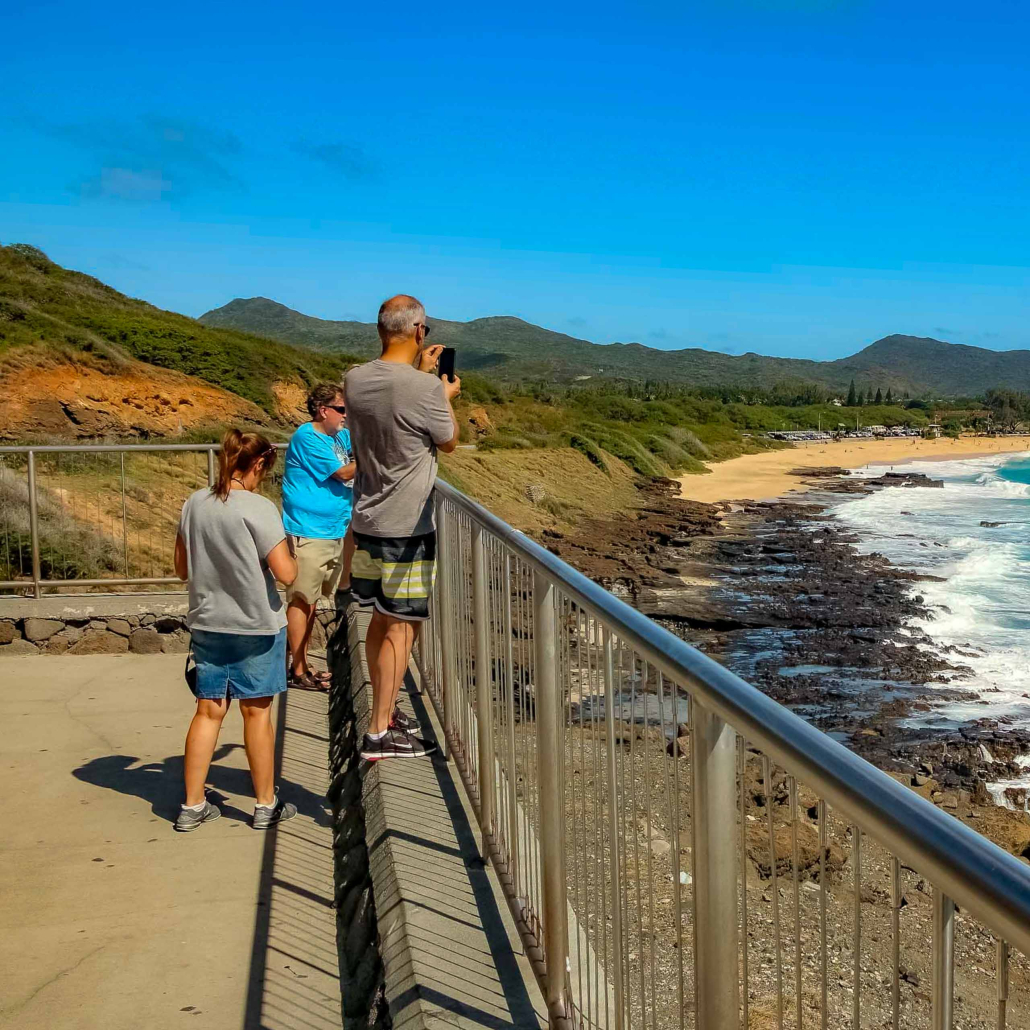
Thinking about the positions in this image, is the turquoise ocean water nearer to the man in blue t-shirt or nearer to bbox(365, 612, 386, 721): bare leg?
the man in blue t-shirt

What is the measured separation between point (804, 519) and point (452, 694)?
3372 cm

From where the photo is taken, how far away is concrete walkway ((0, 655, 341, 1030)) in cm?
363

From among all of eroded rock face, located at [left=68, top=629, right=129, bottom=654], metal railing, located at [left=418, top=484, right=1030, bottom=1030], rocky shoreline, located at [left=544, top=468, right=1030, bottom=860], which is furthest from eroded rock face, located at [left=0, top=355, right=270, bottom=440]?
metal railing, located at [left=418, top=484, right=1030, bottom=1030]

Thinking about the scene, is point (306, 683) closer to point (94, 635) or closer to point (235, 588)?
point (94, 635)

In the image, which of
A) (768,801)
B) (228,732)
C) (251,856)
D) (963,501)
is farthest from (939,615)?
(963,501)

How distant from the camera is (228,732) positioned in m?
6.62

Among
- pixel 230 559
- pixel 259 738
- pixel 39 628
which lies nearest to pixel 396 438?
pixel 230 559

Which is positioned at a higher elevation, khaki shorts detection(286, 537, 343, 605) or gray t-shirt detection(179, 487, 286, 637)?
gray t-shirt detection(179, 487, 286, 637)

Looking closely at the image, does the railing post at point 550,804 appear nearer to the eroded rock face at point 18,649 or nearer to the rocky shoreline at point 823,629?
the eroded rock face at point 18,649

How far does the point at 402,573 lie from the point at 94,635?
193 inches

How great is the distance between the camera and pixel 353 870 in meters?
4.44

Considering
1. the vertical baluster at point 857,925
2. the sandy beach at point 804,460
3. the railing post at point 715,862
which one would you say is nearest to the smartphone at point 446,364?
the railing post at point 715,862

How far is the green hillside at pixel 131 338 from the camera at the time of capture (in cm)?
2584

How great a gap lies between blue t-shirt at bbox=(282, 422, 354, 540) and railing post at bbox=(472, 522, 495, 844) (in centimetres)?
270
